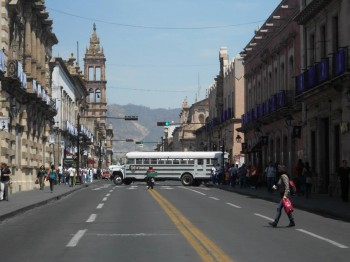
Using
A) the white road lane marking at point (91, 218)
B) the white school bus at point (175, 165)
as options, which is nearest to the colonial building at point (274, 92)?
the white school bus at point (175, 165)

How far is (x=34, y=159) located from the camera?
50.4 m

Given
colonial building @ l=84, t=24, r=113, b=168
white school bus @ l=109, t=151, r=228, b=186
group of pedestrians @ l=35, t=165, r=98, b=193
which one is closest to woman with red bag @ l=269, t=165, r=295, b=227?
group of pedestrians @ l=35, t=165, r=98, b=193

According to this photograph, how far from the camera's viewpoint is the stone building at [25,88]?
126ft

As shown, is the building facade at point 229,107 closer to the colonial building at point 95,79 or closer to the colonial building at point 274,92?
the colonial building at point 274,92

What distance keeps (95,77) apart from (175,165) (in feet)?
341

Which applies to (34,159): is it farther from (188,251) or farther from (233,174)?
(188,251)

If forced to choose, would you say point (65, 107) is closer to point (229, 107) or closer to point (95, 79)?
point (229, 107)

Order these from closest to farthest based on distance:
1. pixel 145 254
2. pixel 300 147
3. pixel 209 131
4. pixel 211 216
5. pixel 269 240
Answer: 1. pixel 145 254
2. pixel 269 240
3. pixel 211 216
4. pixel 300 147
5. pixel 209 131

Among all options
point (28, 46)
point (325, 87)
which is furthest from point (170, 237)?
point (28, 46)

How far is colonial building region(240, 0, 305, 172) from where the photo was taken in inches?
1766

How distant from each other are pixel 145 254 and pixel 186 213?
10.9 m

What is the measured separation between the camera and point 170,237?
1581cm

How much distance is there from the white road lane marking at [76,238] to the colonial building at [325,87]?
1680 cm

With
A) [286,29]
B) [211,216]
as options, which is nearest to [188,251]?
[211,216]
